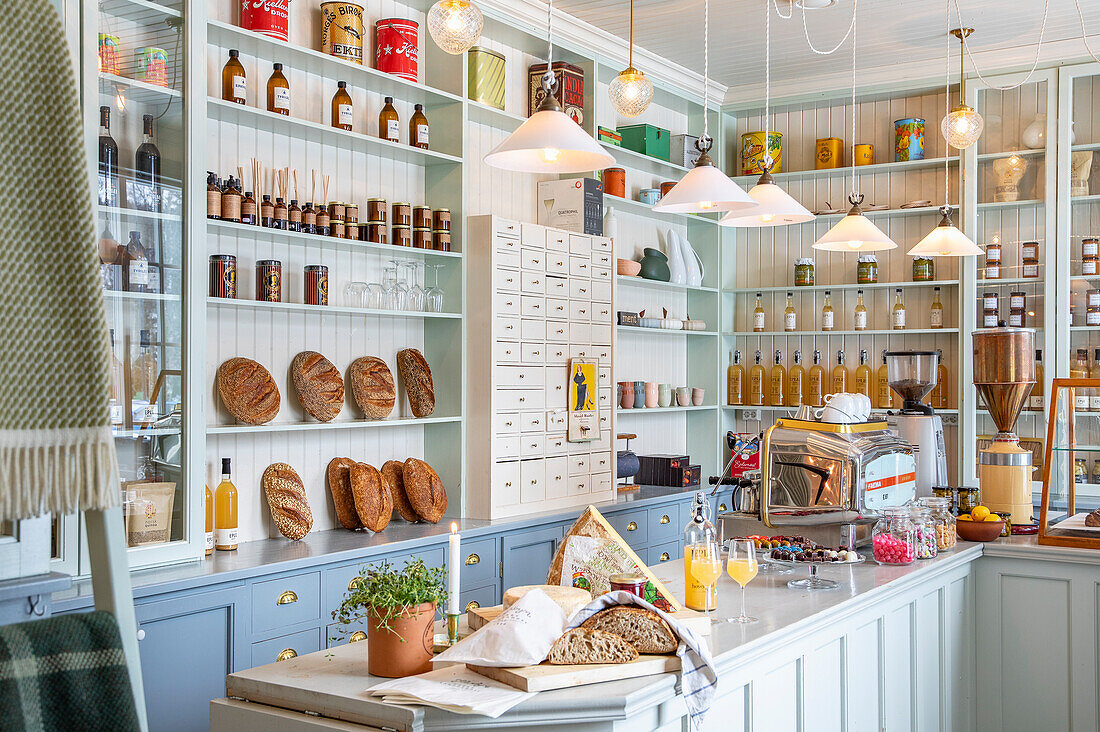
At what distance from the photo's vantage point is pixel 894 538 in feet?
10.5

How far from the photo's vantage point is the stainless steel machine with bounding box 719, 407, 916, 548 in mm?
3307

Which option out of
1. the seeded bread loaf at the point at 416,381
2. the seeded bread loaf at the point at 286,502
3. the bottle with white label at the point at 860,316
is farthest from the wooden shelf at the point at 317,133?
the bottle with white label at the point at 860,316

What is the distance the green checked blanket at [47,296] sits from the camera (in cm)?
77

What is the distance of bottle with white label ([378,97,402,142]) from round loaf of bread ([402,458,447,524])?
1336 mm

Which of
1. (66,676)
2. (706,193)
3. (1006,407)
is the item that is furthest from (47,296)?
(1006,407)

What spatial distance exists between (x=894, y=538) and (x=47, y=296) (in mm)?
2914

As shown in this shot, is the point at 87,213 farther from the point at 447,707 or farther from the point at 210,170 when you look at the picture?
the point at 210,170

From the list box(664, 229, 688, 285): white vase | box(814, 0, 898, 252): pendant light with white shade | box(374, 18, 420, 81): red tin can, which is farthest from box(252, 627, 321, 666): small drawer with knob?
box(664, 229, 688, 285): white vase

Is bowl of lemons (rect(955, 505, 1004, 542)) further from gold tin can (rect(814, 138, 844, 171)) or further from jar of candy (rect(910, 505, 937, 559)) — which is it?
gold tin can (rect(814, 138, 844, 171))

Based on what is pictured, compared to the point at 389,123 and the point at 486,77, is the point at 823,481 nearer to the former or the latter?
the point at 389,123

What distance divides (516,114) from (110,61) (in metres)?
2.35

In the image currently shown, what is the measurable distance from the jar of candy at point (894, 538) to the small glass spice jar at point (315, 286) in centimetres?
214

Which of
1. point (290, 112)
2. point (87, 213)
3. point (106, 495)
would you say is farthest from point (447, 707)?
point (290, 112)

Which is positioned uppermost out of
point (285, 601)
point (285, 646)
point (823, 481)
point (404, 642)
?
point (823, 481)
